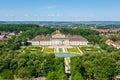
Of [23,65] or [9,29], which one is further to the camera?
[9,29]

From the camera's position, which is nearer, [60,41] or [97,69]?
[97,69]

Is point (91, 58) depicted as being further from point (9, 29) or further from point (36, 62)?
point (9, 29)

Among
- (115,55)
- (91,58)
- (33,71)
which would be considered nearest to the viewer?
(33,71)

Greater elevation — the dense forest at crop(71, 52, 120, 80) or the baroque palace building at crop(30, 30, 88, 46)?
the dense forest at crop(71, 52, 120, 80)

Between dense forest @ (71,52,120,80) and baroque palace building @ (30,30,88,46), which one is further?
baroque palace building @ (30,30,88,46)

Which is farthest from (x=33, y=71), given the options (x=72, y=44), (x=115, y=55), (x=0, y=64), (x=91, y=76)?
(x=72, y=44)

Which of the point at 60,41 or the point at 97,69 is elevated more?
the point at 97,69

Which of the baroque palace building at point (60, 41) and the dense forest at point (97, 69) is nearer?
the dense forest at point (97, 69)

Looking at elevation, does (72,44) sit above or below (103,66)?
below

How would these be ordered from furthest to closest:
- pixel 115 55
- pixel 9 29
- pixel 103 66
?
1. pixel 9 29
2. pixel 115 55
3. pixel 103 66

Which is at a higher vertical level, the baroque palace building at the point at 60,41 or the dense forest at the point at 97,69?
the dense forest at the point at 97,69
